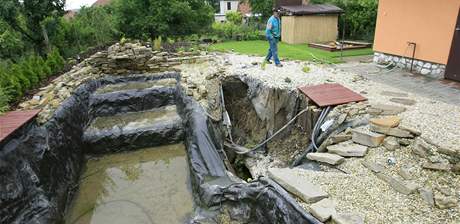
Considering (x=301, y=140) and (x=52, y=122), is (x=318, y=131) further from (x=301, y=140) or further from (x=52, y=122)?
(x=52, y=122)

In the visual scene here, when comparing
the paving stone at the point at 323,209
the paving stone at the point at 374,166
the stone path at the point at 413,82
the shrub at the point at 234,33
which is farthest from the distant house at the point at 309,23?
the paving stone at the point at 323,209

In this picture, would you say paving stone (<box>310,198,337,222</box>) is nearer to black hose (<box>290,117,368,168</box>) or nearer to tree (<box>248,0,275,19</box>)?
black hose (<box>290,117,368,168</box>)

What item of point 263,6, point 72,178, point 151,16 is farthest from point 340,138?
point 263,6

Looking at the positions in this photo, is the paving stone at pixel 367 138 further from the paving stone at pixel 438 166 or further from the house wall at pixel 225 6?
the house wall at pixel 225 6

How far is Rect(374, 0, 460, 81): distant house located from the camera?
18.9 feet

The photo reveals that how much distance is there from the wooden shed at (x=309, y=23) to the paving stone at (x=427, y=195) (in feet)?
35.8

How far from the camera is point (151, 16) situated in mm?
12891

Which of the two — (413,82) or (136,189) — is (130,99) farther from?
(413,82)

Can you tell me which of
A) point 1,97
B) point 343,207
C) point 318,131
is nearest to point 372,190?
point 343,207

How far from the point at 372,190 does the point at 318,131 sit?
1.59m

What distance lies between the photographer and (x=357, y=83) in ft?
19.5

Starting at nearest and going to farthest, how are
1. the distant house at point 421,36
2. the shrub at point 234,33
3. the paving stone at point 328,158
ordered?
1. the paving stone at point 328,158
2. the distant house at point 421,36
3. the shrub at point 234,33

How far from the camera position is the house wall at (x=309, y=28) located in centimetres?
1277

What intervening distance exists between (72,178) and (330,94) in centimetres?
443
